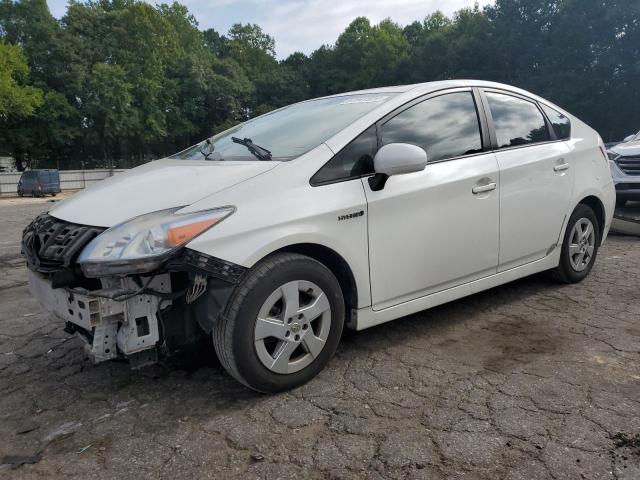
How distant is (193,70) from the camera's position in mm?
51531

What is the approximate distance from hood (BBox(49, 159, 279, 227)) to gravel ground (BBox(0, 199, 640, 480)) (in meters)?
0.97

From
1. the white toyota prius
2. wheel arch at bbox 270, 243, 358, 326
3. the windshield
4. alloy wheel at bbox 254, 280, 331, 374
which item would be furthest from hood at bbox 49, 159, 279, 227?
alloy wheel at bbox 254, 280, 331, 374

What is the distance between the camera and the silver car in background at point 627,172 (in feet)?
25.0

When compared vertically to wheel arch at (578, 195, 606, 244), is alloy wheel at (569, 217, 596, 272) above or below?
below

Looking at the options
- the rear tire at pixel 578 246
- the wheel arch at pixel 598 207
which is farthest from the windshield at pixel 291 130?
the wheel arch at pixel 598 207

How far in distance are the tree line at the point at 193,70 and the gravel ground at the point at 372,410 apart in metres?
35.4

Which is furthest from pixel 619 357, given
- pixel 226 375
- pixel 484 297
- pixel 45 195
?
pixel 45 195

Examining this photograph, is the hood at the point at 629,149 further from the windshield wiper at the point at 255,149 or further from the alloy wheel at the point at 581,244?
the windshield wiper at the point at 255,149

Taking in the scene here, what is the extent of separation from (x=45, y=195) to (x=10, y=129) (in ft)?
51.3

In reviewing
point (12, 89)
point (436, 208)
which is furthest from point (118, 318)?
point (12, 89)

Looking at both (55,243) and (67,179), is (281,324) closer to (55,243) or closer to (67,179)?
(55,243)

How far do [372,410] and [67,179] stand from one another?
36.5 metres

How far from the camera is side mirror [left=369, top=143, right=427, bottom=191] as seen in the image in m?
2.86

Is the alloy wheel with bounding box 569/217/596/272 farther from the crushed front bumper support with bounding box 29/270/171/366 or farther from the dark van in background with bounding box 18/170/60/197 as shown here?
the dark van in background with bounding box 18/170/60/197
